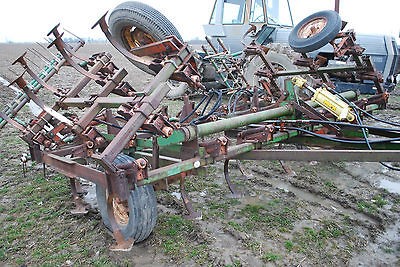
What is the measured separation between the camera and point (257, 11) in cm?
812

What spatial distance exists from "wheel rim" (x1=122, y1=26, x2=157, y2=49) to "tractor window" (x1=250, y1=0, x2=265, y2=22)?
5370 mm

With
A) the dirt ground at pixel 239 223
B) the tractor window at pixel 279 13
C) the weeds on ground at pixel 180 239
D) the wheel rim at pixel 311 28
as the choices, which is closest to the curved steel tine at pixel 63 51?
the dirt ground at pixel 239 223

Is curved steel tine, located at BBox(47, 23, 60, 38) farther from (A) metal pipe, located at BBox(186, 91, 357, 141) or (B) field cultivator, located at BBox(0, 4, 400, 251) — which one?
(A) metal pipe, located at BBox(186, 91, 357, 141)

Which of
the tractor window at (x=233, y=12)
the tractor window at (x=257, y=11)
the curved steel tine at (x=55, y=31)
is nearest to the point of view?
the curved steel tine at (x=55, y=31)

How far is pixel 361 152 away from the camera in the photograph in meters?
2.67

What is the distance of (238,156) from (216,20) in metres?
6.30

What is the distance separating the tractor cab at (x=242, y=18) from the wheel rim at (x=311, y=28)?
11.9 ft

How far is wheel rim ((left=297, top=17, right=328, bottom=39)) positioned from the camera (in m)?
3.88

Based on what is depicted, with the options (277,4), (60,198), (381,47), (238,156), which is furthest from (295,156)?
(277,4)

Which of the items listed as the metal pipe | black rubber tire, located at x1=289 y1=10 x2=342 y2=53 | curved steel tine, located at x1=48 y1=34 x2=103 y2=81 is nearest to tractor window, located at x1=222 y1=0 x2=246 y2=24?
black rubber tire, located at x1=289 y1=10 x2=342 y2=53

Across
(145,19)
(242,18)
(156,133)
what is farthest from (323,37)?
(242,18)

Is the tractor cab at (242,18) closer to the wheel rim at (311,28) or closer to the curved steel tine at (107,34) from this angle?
the wheel rim at (311,28)

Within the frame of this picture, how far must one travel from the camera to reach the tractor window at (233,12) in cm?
834

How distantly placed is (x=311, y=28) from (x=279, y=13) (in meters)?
4.69
